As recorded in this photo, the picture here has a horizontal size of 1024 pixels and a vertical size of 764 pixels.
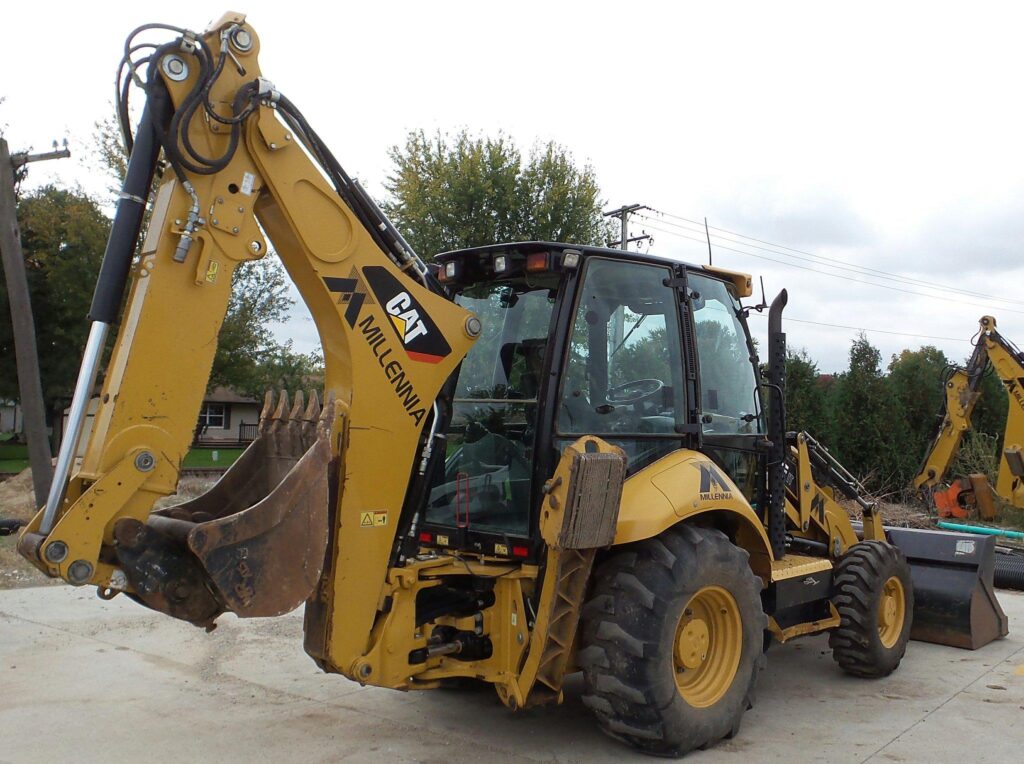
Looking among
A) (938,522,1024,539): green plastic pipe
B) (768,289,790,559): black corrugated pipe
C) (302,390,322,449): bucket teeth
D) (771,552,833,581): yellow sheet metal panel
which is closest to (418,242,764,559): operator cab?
(768,289,790,559): black corrugated pipe

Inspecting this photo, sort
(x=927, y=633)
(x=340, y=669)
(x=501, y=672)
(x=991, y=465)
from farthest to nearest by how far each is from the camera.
Result: 1. (x=991, y=465)
2. (x=927, y=633)
3. (x=501, y=672)
4. (x=340, y=669)

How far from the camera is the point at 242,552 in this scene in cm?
357

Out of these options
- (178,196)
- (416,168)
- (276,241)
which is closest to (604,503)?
(276,241)

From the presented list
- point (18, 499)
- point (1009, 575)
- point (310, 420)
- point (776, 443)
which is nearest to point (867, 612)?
point (776, 443)

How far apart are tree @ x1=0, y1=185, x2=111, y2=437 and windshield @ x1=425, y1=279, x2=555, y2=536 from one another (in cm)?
1683

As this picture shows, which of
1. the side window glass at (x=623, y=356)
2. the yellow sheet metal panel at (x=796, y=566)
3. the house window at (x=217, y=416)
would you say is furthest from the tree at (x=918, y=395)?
the house window at (x=217, y=416)

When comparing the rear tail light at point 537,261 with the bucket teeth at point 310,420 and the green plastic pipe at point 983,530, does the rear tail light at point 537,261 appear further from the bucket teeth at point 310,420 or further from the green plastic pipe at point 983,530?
the green plastic pipe at point 983,530

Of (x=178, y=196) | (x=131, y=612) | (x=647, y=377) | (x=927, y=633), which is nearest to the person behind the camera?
(x=178, y=196)

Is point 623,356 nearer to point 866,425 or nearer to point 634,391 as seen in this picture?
point 634,391

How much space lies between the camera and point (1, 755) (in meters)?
4.42

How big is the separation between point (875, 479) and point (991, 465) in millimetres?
1970

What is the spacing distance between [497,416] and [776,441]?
1959 millimetres

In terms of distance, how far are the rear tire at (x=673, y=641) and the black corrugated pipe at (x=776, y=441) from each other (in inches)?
35.3

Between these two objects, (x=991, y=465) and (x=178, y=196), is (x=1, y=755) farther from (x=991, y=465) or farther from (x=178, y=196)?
(x=991, y=465)
